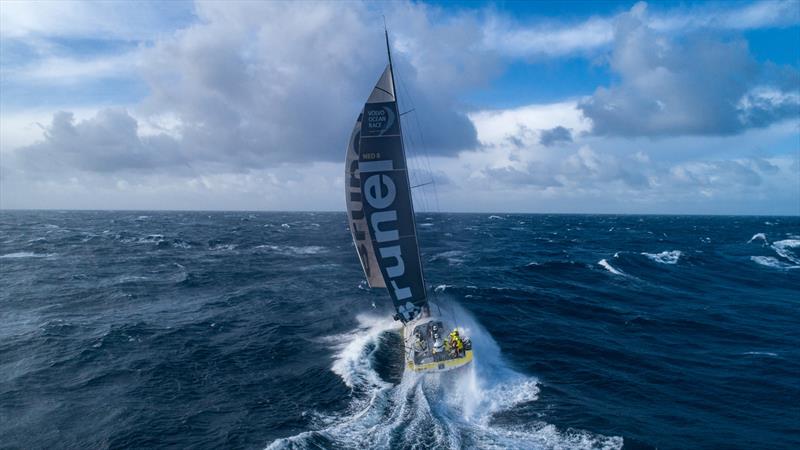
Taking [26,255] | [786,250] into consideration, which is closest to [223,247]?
[26,255]

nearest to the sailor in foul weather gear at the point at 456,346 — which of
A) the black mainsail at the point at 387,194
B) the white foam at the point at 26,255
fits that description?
the black mainsail at the point at 387,194

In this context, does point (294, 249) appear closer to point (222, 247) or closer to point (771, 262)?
point (222, 247)

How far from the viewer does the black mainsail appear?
1859 centimetres

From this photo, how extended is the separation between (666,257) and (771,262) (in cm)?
1284

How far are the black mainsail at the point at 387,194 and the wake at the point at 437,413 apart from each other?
11.9 ft

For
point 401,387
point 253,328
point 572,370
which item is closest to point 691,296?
point 572,370

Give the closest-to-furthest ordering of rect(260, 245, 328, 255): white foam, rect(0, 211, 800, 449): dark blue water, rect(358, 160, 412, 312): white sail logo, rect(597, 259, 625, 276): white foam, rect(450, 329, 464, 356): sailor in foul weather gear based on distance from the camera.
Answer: rect(0, 211, 800, 449): dark blue water, rect(450, 329, 464, 356): sailor in foul weather gear, rect(358, 160, 412, 312): white sail logo, rect(597, 259, 625, 276): white foam, rect(260, 245, 328, 255): white foam

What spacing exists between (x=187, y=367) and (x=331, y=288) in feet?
57.3

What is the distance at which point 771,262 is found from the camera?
55.0 m

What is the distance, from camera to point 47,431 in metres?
14.7

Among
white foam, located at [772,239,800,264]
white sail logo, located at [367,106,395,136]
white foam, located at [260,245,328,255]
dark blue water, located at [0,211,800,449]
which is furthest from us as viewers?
white foam, located at [260,245,328,255]

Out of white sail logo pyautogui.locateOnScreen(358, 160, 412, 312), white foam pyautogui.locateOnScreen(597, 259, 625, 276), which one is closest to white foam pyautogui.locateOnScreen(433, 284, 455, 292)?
white sail logo pyautogui.locateOnScreen(358, 160, 412, 312)

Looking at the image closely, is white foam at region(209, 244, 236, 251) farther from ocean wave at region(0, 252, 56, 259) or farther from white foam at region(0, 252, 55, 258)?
white foam at region(0, 252, 55, 258)

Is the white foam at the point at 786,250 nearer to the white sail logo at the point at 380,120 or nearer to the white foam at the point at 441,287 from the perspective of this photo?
the white foam at the point at 441,287
